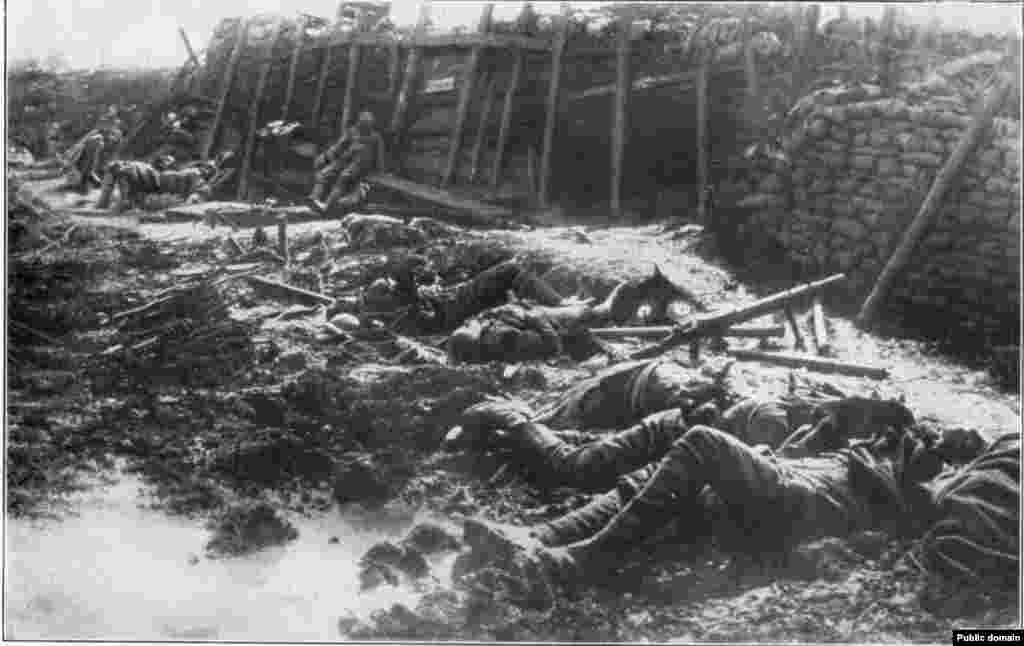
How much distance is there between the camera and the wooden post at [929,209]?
5.19 metres

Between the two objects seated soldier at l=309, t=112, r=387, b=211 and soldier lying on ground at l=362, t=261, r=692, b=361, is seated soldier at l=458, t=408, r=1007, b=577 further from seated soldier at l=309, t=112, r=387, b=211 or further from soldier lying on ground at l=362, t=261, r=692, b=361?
seated soldier at l=309, t=112, r=387, b=211

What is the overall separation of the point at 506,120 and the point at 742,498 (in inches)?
120

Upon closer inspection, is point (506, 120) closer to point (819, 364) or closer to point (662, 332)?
point (662, 332)

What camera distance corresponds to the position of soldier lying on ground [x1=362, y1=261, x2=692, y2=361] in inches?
207

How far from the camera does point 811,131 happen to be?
5586mm

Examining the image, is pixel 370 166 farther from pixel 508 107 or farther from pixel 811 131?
pixel 811 131

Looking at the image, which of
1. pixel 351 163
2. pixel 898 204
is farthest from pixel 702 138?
pixel 351 163

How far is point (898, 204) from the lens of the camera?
17.7 ft

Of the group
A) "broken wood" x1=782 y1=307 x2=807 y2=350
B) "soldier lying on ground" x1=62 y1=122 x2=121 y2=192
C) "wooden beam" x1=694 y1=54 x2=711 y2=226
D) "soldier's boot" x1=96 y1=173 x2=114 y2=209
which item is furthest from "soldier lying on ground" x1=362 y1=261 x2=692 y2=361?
"soldier lying on ground" x1=62 y1=122 x2=121 y2=192

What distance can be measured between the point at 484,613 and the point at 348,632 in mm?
711

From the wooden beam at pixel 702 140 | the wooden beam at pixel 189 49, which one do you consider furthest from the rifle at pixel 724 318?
the wooden beam at pixel 189 49

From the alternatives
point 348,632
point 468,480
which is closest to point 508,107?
point 468,480

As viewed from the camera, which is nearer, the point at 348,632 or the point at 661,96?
the point at 348,632

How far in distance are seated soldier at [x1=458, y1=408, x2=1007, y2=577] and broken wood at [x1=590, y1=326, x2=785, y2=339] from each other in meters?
0.71
